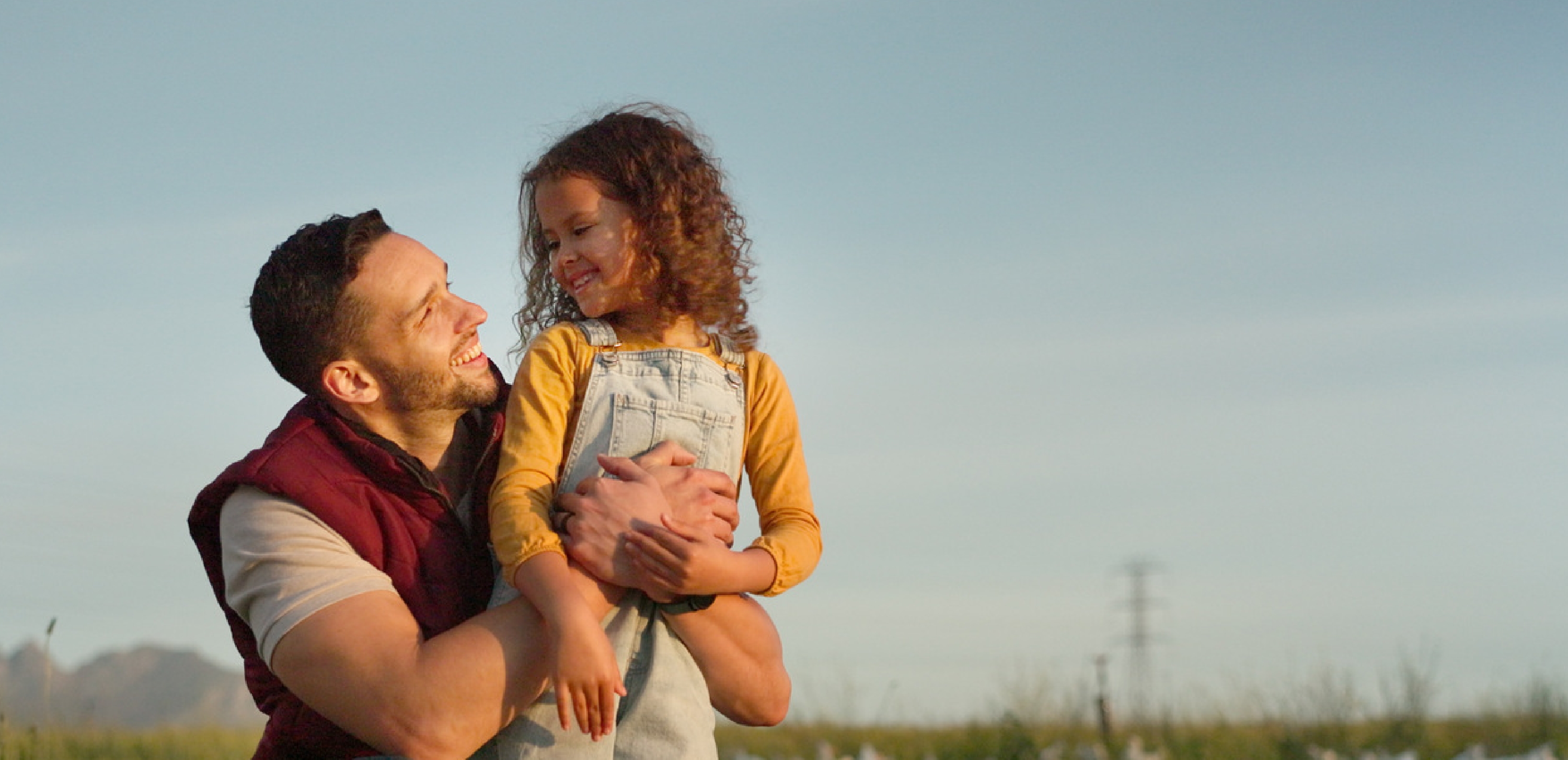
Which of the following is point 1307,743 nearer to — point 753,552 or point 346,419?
point 753,552

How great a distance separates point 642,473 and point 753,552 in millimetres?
358

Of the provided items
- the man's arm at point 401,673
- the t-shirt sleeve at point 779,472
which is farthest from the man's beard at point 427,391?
the t-shirt sleeve at point 779,472

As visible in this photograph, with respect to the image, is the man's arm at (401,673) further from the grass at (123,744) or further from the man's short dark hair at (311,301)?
the grass at (123,744)

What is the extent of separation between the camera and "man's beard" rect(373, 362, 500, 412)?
149 inches

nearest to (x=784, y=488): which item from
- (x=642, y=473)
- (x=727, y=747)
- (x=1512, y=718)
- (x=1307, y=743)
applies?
(x=642, y=473)

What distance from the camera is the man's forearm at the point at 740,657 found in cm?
360

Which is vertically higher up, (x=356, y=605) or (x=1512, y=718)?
(x=356, y=605)

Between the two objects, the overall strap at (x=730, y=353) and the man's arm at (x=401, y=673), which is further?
the overall strap at (x=730, y=353)

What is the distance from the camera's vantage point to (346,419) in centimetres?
381

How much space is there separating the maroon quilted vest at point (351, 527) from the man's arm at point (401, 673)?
0.16 metres

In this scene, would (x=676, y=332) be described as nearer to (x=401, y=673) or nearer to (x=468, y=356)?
(x=468, y=356)

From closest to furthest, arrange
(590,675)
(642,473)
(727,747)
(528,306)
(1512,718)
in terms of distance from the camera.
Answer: (590,675), (642,473), (528,306), (727,747), (1512,718)

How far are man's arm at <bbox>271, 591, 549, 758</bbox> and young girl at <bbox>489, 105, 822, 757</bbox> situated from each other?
15 cm

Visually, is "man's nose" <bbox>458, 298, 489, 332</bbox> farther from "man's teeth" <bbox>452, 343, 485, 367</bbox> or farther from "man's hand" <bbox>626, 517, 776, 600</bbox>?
"man's hand" <bbox>626, 517, 776, 600</bbox>
